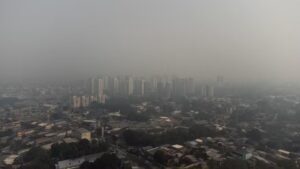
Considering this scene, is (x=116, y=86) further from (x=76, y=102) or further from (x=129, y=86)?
(x=76, y=102)

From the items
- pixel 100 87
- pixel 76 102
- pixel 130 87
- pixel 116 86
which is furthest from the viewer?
pixel 116 86

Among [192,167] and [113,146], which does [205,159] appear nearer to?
[192,167]

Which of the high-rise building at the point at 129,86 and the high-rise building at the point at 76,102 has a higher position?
the high-rise building at the point at 129,86

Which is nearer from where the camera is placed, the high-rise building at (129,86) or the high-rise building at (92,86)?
the high-rise building at (92,86)

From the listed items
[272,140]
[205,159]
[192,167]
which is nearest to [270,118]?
[272,140]

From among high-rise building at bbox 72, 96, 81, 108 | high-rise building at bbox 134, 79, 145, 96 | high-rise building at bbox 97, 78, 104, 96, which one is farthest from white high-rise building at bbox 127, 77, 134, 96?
high-rise building at bbox 72, 96, 81, 108

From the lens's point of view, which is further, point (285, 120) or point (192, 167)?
point (285, 120)

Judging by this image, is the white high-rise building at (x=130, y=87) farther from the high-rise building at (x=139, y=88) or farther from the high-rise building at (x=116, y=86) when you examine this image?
the high-rise building at (x=116, y=86)

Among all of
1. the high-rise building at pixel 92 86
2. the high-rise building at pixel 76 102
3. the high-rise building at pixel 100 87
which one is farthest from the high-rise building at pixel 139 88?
the high-rise building at pixel 76 102

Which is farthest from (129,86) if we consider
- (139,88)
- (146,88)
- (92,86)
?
(92,86)

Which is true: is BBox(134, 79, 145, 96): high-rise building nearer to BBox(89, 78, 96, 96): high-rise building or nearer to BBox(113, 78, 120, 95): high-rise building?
BBox(113, 78, 120, 95): high-rise building

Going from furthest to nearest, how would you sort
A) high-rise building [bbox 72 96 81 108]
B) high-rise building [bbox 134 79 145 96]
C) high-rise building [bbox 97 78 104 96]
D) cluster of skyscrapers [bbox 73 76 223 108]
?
high-rise building [bbox 134 79 145 96] → cluster of skyscrapers [bbox 73 76 223 108] → high-rise building [bbox 97 78 104 96] → high-rise building [bbox 72 96 81 108]
